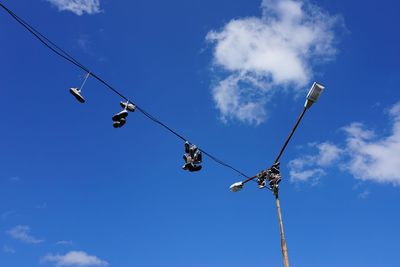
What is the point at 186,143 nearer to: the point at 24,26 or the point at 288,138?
the point at 288,138

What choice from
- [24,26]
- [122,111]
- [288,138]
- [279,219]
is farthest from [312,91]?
[24,26]

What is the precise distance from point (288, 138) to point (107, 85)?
5.01m

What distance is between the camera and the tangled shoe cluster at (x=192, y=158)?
1303 centimetres

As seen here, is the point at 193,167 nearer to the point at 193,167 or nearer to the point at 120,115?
the point at 193,167

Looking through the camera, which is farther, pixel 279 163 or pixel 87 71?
pixel 279 163

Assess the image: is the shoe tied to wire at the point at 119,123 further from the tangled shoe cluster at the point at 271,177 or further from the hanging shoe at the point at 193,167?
the tangled shoe cluster at the point at 271,177

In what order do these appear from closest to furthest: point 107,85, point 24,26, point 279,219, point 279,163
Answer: point 24,26
point 107,85
point 279,219
point 279,163

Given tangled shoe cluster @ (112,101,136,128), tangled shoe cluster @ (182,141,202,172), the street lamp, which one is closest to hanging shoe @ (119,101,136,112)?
tangled shoe cluster @ (112,101,136,128)

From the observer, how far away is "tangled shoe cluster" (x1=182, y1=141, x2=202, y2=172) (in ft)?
42.8

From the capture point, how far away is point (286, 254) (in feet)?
38.2

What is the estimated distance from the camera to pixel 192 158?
13070 mm

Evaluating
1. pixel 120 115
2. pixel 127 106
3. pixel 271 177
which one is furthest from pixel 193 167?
pixel 120 115

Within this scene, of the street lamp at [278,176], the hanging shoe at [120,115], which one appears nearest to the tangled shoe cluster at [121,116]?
the hanging shoe at [120,115]

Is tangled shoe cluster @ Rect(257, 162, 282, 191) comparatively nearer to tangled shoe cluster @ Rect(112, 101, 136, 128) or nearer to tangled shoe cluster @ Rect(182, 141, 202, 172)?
tangled shoe cluster @ Rect(182, 141, 202, 172)
